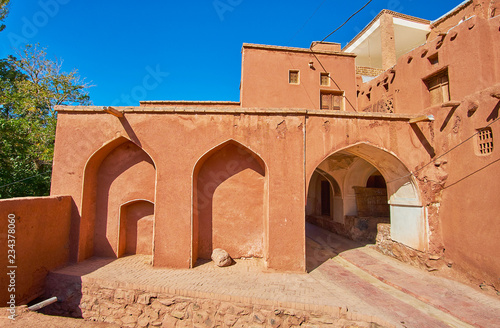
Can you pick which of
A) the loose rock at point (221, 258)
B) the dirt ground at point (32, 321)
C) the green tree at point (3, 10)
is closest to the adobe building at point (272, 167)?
the loose rock at point (221, 258)

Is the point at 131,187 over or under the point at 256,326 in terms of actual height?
over

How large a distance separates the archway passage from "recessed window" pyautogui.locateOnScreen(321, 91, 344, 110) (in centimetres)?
235

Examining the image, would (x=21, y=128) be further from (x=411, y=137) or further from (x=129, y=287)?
(x=411, y=137)

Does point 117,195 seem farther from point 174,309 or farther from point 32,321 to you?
point 174,309

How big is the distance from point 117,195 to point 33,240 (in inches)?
88.3

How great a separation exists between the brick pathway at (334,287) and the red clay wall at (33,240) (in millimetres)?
488

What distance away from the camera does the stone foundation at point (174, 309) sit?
523cm

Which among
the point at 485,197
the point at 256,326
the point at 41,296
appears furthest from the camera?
the point at 41,296

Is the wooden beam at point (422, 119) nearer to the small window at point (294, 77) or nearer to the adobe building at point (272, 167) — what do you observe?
the adobe building at point (272, 167)

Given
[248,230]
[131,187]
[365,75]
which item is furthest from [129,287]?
[365,75]

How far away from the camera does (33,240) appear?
20.4ft

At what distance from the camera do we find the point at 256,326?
5.48 m

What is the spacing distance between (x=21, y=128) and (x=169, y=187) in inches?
343

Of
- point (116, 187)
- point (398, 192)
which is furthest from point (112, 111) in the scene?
point (398, 192)
